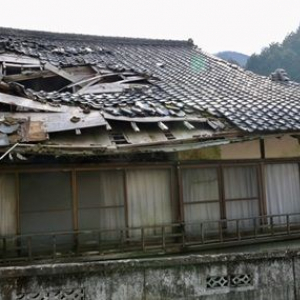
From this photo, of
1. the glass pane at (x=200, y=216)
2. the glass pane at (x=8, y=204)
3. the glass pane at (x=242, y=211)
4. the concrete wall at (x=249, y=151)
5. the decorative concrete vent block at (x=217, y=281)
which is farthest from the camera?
the glass pane at (x=242, y=211)

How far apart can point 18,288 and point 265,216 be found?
7492 millimetres

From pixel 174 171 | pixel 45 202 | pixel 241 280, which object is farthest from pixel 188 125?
pixel 241 280

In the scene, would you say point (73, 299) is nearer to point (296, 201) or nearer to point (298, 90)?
point (296, 201)

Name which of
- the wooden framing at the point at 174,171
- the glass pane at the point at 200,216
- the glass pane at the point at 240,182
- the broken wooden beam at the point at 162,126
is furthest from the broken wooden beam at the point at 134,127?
the glass pane at the point at 240,182

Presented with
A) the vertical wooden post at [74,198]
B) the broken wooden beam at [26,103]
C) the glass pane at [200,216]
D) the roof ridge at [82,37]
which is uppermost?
the roof ridge at [82,37]

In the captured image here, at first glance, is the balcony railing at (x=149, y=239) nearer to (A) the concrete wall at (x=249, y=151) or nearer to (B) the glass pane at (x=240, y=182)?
(B) the glass pane at (x=240, y=182)

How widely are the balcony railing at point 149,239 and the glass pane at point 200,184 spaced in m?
0.69

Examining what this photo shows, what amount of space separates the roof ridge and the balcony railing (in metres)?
11.5

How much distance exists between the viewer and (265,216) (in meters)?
12.2

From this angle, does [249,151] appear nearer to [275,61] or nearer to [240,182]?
[240,182]

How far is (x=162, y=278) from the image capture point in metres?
6.97

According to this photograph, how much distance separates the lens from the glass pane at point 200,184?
11830mm

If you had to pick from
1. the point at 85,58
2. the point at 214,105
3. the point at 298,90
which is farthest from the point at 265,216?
the point at 85,58

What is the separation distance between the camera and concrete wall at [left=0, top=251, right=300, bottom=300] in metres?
6.52
